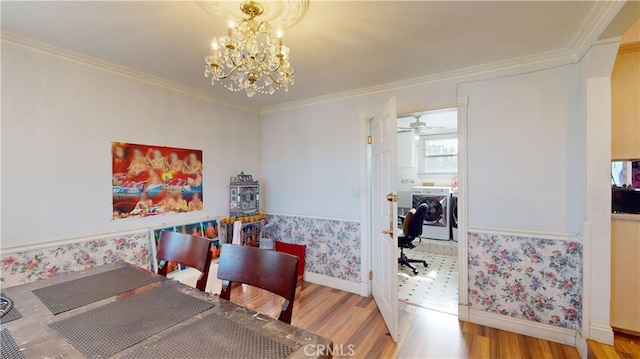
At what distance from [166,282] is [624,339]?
3.07 metres

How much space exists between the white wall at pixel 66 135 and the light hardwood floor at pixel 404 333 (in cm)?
159

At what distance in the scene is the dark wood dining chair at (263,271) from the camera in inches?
44.1

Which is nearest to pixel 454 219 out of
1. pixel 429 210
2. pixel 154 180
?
pixel 429 210

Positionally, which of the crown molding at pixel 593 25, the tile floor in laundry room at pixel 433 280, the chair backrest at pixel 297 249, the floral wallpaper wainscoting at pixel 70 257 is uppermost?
the crown molding at pixel 593 25

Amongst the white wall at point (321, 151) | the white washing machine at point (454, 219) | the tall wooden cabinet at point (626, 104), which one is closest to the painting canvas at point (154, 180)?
the white wall at point (321, 151)

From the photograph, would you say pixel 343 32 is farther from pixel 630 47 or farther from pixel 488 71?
pixel 630 47

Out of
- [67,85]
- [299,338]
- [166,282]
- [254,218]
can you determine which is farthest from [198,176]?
[299,338]

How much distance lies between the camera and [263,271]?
48.1 inches

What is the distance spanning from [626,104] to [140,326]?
10.6 feet

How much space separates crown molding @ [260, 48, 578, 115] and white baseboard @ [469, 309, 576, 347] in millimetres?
2009

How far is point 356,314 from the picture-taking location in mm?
2520

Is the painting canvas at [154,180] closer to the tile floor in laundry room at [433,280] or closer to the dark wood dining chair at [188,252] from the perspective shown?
the dark wood dining chair at [188,252]

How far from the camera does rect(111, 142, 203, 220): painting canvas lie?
2285mm

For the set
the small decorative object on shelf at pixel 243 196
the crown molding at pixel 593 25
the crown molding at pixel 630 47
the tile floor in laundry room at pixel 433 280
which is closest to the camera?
the crown molding at pixel 593 25
